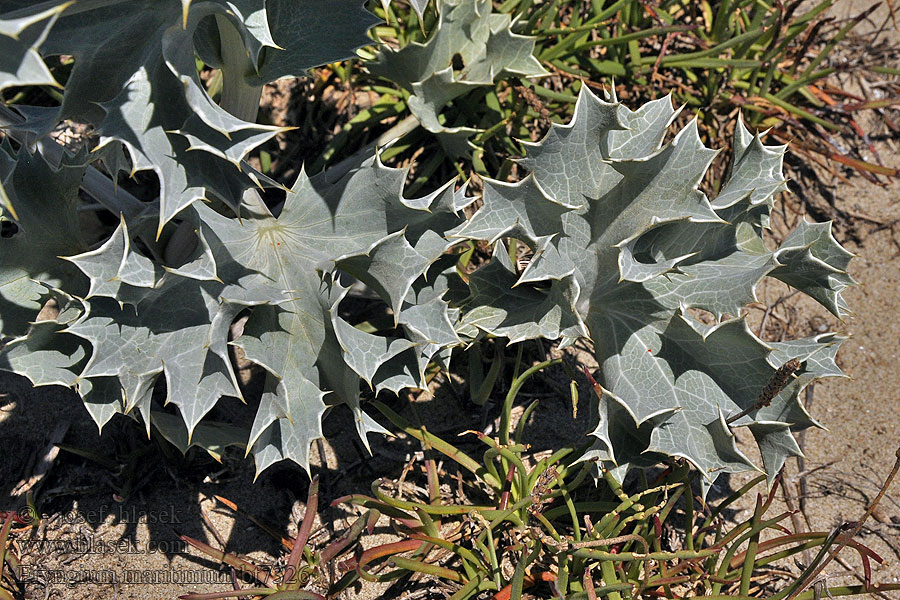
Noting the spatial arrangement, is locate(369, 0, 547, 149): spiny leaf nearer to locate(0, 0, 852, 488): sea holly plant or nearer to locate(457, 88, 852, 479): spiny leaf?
locate(0, 0, 852, 488): sea holly plant

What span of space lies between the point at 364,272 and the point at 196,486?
0.71m

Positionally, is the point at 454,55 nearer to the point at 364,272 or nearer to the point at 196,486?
the point at 364,272

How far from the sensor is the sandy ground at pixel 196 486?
1.64m

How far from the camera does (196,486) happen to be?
5.74 feet

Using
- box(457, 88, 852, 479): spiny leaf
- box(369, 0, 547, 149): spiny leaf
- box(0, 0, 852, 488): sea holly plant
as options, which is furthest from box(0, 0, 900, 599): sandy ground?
box(369, 0, 547, 149): spiny leaf

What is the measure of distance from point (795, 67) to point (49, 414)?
2.34 metres

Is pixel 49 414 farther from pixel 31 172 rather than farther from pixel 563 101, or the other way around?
pixel 563 101

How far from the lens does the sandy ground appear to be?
1.64 meters

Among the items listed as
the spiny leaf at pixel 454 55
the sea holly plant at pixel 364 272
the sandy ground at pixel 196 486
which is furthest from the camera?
the spiny leaf at pixel 454 55

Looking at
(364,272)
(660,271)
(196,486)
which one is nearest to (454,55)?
(364,272)

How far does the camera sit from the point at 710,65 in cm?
217

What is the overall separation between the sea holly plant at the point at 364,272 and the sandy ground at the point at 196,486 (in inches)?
9.7

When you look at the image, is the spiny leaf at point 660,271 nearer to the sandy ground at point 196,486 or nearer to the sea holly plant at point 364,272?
the sea holly plant at point 364,272

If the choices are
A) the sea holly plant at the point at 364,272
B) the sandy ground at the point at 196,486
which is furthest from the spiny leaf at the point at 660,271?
the sandy ground at the point at 196,486
